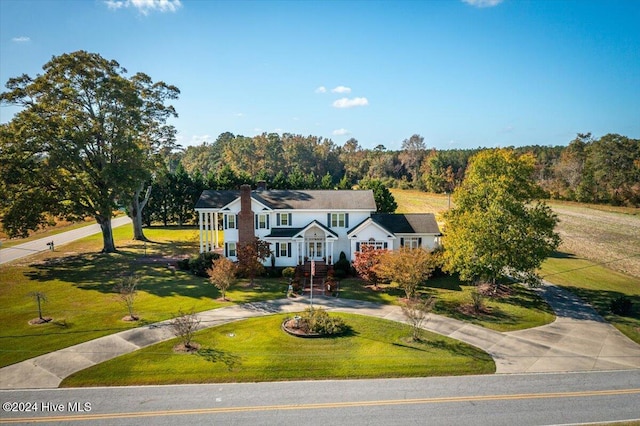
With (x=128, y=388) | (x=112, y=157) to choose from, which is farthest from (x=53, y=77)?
(x=128, y=388)

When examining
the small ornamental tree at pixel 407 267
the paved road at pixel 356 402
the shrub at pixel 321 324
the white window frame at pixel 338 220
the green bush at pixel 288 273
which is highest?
the white window frame at pixel 338 220

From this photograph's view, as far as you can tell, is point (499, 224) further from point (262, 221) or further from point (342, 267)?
point (262, 221)

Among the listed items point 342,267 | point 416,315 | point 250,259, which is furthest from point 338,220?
point 416,315

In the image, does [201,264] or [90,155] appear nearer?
[201,264]

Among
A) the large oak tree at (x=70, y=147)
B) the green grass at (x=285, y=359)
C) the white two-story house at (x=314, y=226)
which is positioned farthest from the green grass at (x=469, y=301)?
the large oak tree at (x=70, y=147)

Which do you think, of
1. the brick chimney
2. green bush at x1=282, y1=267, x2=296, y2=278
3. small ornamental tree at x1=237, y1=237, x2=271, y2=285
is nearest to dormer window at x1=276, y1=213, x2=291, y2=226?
the brick chimney

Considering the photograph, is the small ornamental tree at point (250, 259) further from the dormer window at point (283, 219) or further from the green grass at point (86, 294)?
the dormer window at point (283, 219)

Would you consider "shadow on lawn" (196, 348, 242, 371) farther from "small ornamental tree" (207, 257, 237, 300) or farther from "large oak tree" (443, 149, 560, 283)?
"large oak tree" (443, 149, 560, 283)

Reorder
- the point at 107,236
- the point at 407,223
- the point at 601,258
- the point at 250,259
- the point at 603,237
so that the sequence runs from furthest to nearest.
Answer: the point at 603,237 → the point at 107,236 → the point at 601,258 → the point at 407,223 → the point at 250,259
